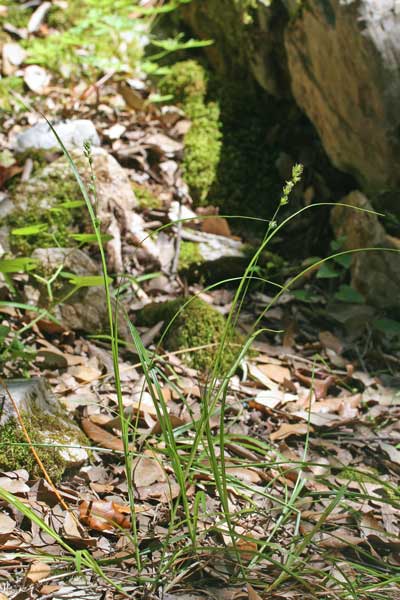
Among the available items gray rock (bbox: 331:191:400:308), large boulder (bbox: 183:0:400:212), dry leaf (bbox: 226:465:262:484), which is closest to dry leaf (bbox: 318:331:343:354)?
gray rock (bbox: 331:191:400:308)

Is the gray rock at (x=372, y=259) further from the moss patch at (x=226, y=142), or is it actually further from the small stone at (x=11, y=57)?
the small stone at (x=11, y=57)

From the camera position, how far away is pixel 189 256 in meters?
3.17

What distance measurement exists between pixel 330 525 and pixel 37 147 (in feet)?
7.73

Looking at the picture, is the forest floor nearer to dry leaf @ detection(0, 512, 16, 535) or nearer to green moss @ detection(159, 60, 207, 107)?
dry leaf @ detection(0, 512, 16, 535)

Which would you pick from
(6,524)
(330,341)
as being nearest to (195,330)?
(330,341)

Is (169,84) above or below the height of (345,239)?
above

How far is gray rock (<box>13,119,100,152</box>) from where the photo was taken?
3291 mm

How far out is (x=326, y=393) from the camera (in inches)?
105

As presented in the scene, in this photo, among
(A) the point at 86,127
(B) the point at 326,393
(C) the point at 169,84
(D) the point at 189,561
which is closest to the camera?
(D) the point at 189,561

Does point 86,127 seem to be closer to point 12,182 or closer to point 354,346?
point 12,182

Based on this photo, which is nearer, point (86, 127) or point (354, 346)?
point (354, 346)

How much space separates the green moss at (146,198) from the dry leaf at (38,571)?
2.14 metres

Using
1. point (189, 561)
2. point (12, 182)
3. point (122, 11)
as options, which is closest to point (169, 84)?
point (122, 11)

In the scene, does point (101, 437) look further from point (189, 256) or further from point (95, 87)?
point (95, 87)
